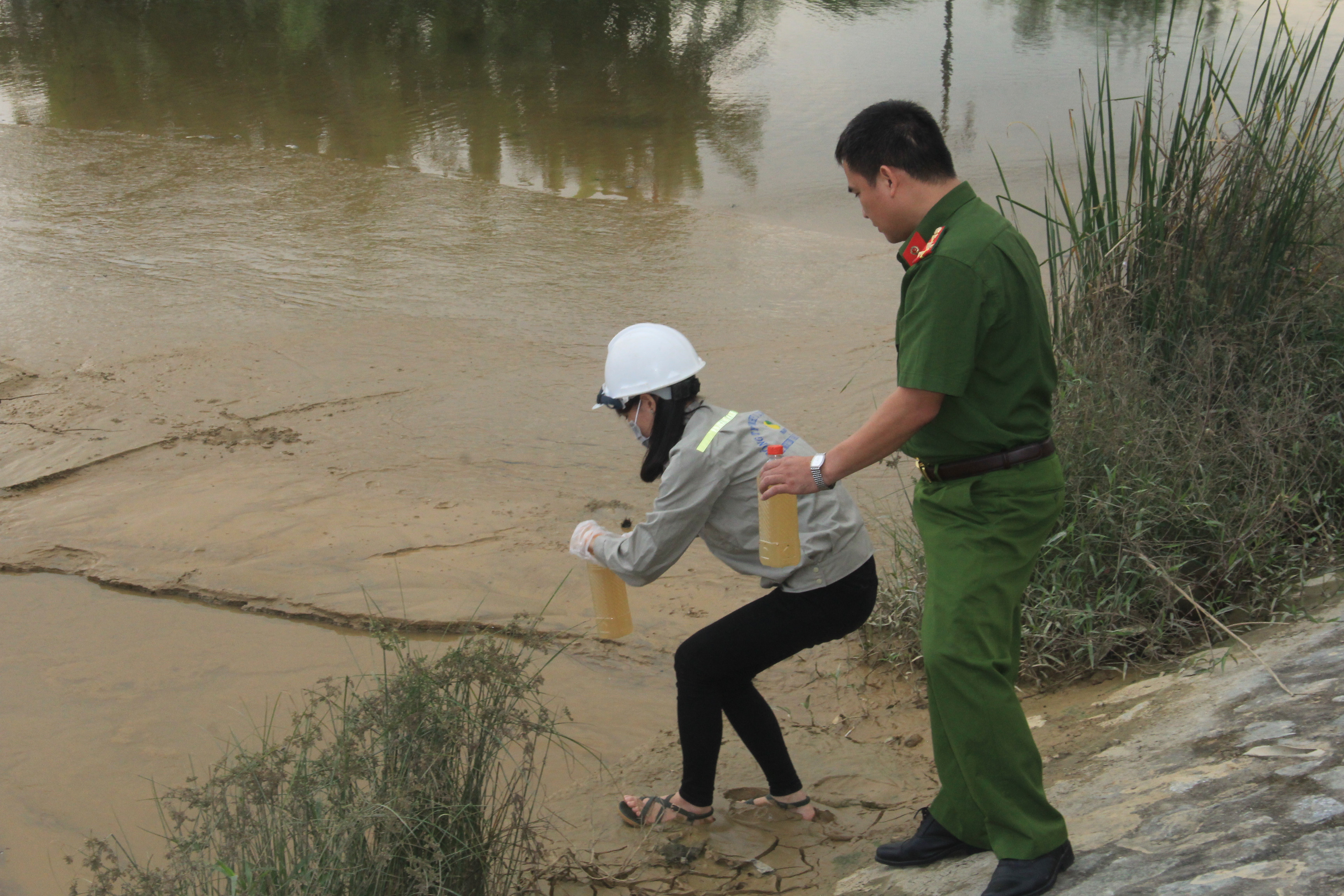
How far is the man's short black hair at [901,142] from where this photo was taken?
7.54 feet

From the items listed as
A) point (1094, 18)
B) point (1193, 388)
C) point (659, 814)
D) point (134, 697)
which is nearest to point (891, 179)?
point (659, 814)

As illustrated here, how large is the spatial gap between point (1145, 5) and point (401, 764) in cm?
1473

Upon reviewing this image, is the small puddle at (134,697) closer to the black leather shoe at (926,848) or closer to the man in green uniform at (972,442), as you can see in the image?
the black leather shoe at (926,848)

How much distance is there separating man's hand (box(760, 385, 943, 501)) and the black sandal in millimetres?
1214

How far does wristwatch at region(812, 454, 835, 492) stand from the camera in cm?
235

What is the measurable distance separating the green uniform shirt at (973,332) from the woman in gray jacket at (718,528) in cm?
48

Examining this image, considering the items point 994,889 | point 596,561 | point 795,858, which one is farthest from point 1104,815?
point 596,561

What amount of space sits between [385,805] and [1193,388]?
10.1 feet

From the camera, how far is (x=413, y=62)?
45.5ft

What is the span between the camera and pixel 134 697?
3943mm

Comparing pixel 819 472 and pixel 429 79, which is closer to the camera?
pixel 819 472

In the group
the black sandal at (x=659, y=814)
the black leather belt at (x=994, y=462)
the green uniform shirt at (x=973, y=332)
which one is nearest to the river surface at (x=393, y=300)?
the black sandal at (x=659, y=814)

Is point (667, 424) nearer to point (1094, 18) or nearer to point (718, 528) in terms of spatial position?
point (718, 528)

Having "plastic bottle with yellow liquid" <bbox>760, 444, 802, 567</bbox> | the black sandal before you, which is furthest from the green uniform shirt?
the black sandal
